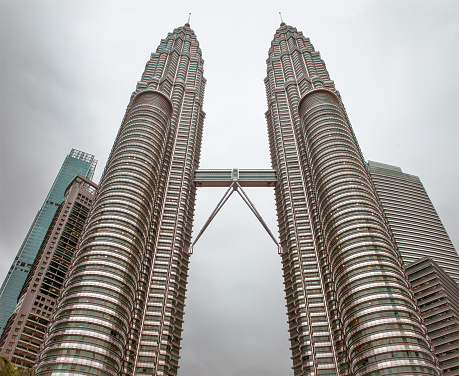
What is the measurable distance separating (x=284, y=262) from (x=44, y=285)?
9870cm

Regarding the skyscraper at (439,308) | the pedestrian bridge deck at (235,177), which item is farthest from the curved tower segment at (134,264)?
the skyscraper at (439,308)

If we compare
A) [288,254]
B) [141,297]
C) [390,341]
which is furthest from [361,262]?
[141,297]

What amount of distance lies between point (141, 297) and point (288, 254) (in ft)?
172

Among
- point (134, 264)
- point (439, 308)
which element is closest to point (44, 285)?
point (134, 264)

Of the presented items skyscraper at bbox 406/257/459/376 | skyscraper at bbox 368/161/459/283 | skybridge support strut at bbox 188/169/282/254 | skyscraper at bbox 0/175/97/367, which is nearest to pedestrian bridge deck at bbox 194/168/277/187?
skybridge support strut at bbox 188/169/282/254

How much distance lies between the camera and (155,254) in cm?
12100

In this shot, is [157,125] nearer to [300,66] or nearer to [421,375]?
[300,66]

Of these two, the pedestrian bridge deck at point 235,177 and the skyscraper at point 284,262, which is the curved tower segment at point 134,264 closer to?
the skyscraper at point 284,262

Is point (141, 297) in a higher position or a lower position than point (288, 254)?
lower

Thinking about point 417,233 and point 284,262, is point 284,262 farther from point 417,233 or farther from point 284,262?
point 417,233

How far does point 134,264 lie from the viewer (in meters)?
98.8

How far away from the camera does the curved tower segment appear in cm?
8019

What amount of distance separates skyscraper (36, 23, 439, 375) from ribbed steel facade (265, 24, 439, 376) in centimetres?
32

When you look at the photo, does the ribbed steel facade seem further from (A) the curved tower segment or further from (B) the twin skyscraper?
(A) the curved tower segment
